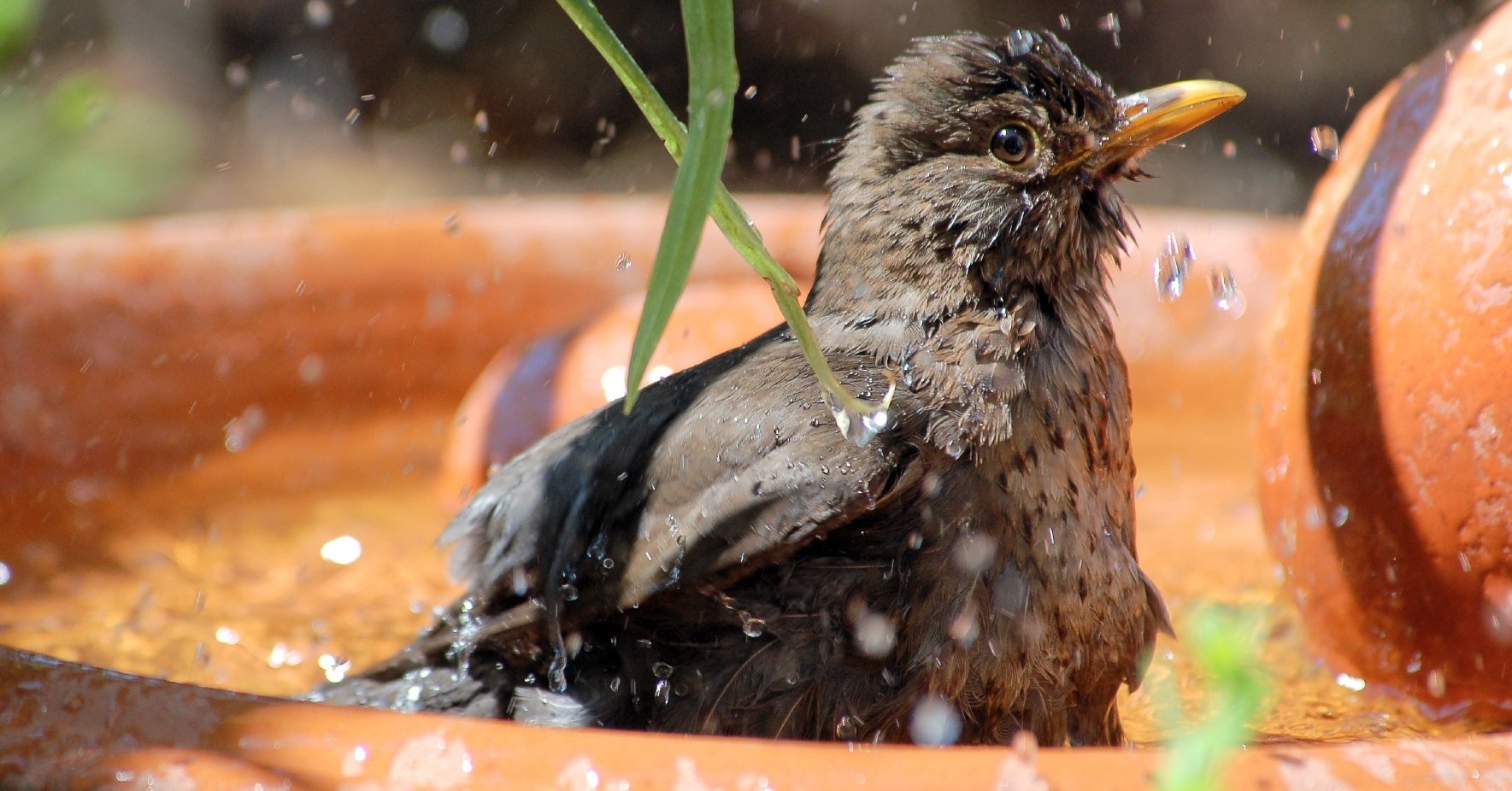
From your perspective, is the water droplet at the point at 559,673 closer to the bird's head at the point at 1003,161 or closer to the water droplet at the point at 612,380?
the bird's head at the point at 1003,161

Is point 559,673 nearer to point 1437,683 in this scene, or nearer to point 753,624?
point 753,624

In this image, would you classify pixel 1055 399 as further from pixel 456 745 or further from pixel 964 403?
pixel 456 745

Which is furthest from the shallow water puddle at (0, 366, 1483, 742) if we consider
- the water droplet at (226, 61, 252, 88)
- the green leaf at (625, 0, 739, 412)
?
the water droplet at (226, 61, 252, 88)

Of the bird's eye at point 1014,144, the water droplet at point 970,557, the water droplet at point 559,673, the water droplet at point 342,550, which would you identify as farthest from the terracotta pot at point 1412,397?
the water droplet at point 342,550

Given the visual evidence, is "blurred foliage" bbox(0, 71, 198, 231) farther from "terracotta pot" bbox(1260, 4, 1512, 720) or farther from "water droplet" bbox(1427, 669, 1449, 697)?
"water droplet" bbox(1427, 669, 1449, 697)

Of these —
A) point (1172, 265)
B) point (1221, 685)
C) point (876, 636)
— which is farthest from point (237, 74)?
point (1221, 685)

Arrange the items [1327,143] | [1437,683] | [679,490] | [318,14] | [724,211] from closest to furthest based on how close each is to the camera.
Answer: [724,211] < [679,490] < [1437,683] < [1327,143] < [318,14]
